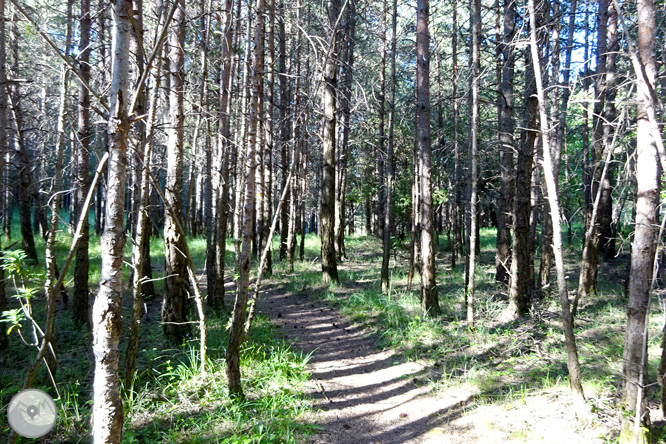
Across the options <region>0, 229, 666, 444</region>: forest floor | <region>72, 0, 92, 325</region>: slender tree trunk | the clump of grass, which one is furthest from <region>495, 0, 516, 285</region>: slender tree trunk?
<region>72, 0, 92, 325</region>: slender tree trunk

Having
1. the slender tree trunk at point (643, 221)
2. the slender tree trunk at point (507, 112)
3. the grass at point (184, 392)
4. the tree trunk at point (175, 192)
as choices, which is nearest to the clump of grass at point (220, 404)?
the grass at point (184, 392)

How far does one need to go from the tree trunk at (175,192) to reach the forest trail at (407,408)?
2127 millimetres

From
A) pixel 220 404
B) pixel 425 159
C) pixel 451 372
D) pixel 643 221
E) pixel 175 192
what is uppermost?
pixel 425 159

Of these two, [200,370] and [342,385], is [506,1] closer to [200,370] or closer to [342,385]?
[342,385]

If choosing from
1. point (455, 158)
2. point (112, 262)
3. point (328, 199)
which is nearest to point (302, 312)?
point (328, 199)

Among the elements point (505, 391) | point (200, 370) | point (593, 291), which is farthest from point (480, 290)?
point (200, 370)

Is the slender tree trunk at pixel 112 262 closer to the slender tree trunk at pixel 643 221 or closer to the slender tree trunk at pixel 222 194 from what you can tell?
the slender tree trunk at pixel 222 194

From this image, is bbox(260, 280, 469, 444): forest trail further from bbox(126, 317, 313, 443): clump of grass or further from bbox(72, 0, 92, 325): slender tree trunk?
bbox(72, 0, 92, 325): slender tree trunk

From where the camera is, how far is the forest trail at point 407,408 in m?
4.30

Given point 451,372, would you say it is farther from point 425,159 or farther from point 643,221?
point 425,159

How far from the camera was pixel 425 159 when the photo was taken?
8.03m

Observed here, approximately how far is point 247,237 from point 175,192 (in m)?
2.52

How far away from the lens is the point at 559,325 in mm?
7469

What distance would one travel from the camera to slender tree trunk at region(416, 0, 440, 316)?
7.91 metres
